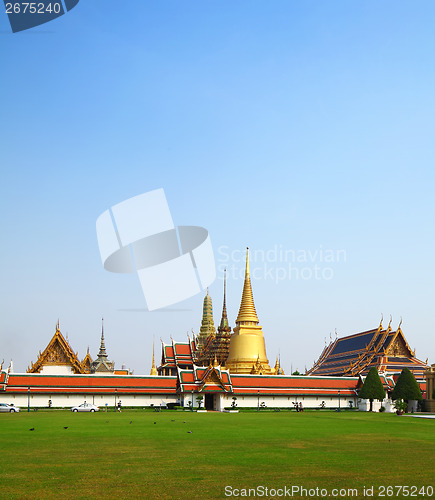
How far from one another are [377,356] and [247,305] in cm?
2173

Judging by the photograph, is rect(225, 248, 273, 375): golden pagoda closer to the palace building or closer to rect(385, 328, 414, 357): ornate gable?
the palace building

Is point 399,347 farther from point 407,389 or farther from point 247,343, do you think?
point 407,389

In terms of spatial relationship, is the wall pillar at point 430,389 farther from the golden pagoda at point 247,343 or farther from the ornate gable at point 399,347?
the golden pagoda at point 247,343

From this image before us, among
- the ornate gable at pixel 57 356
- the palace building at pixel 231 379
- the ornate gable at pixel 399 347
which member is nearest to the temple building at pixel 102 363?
the palace building at pixel 231 379

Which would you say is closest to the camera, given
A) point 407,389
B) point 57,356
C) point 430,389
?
point 407,389

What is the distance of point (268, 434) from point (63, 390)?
129ft

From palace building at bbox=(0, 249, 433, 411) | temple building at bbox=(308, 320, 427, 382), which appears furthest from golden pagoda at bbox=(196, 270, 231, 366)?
temple building at bbox=(308, 320, 427, 382)

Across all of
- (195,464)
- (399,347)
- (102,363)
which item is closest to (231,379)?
(399,347)

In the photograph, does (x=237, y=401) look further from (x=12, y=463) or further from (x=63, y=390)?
(x=12, y=463)

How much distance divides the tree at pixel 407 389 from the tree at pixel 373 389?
2888mm

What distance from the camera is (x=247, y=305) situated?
301ft

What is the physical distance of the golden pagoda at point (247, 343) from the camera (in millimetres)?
86250

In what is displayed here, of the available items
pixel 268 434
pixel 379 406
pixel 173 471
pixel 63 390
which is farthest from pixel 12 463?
pixel 379 406

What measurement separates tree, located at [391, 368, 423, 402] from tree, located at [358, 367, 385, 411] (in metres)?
2.89
